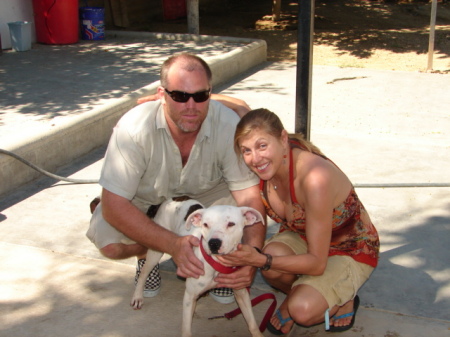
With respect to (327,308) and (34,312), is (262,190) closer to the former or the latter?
(327,308)

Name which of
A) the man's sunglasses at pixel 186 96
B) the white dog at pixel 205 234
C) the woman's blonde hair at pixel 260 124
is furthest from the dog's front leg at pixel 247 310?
the man's sunglasses at pixel 186 96

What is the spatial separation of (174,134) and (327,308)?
4.39ft

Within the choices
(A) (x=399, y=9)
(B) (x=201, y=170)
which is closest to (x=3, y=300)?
(B) (x=201, y=170)

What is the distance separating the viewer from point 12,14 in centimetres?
1081

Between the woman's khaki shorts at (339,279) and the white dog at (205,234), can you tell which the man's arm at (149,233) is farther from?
the woman's khaki shorts at (339,279)

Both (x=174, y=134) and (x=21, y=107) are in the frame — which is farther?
(x=21, y=107)

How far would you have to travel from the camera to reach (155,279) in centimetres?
399

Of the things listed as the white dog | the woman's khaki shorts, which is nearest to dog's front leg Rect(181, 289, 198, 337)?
the white dog

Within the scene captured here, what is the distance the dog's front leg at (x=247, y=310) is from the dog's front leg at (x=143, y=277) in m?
0.58

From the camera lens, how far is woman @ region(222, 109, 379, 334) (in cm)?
334

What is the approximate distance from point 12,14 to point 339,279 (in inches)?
355

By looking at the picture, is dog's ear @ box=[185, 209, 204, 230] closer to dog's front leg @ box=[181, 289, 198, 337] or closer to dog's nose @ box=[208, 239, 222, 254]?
A: dog's nose @ box=[208, 239, 222, 254]

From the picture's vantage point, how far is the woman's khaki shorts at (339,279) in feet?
11.5

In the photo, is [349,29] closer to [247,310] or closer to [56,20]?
[56,20]
